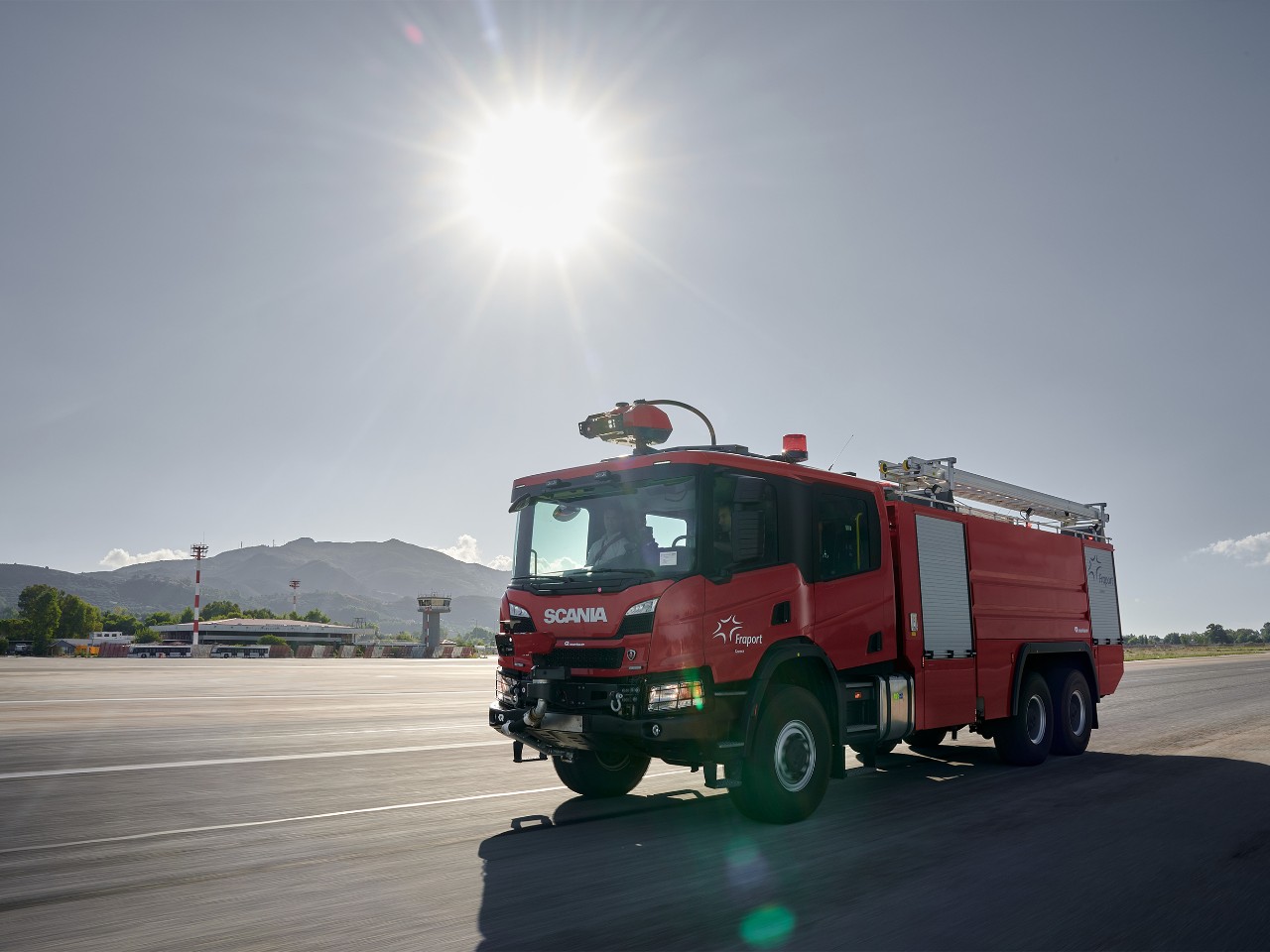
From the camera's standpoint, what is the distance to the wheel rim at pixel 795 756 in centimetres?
702

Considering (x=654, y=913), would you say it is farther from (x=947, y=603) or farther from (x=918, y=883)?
(x=947, y=603)

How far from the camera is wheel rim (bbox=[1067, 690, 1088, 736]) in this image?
37.3 feet

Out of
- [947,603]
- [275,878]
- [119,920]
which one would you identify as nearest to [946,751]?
[947,603]

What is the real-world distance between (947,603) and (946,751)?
3478 millimetres

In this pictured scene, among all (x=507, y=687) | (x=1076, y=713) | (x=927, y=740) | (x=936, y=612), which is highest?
(x=936, y=612)

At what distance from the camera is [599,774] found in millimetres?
8336

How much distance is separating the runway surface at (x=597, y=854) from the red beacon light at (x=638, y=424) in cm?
330

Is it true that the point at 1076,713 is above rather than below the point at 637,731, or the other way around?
below

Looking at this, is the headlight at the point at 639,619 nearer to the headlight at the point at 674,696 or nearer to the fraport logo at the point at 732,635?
the headlight at the point at 674,696

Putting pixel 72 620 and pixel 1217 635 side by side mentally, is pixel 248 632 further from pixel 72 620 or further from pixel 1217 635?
pixel 1217 635

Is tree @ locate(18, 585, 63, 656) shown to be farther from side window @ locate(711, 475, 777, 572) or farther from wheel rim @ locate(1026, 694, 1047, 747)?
side window @ locate(711, 475, 777, 572)

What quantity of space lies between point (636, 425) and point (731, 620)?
6.98 ft

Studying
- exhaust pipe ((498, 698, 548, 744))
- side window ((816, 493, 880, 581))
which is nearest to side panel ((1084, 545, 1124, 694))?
side window ((816, 493, 880, 581))

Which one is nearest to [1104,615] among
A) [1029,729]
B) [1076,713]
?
[1076,713]
